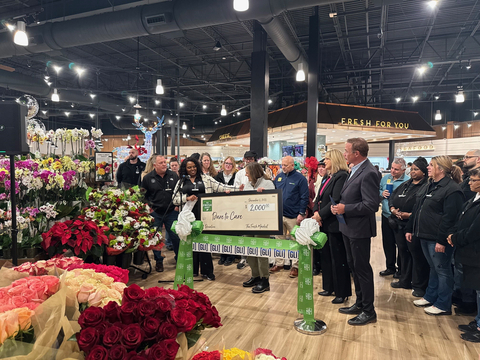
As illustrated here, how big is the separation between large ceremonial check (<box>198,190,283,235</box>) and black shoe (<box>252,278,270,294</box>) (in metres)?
→ 0.89

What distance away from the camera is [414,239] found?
137 inches

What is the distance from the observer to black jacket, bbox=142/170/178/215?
177 inches

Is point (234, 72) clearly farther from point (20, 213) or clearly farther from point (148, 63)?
point (20, 213)

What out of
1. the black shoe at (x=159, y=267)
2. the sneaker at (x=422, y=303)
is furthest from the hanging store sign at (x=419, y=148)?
the black shoe at (x=159, y=267)

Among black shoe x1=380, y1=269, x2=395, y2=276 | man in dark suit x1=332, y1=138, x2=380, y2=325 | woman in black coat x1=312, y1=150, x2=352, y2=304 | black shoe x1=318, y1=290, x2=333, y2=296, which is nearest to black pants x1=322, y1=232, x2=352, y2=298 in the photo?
woman in black coat x1=312, y1=150, x2=352, y2=304

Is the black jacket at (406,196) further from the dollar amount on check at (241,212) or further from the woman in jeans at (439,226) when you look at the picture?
the dollar amount on check at (241,212)

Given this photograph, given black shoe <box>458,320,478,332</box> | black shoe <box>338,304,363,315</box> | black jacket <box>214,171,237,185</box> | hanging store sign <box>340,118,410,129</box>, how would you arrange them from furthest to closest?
hanging store sign <box>340,118,410,129</box>
black jacket <box>214,171,237,185</box>
black shoe <box>338,304,363,315</box>
black shoe <box>458,320,478,332</box>

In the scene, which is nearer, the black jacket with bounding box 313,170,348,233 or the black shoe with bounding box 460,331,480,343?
the black shoe with bounding box 460,331,480,343

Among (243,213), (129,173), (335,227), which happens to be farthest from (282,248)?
(129,173)

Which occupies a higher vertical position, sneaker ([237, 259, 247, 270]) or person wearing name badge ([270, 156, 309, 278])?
person wearing name badge ([270, 156, 309, 278])

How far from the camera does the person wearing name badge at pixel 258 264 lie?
12.3 ft

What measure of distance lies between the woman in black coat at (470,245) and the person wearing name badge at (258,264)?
185 centimetres

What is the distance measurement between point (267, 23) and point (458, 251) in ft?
17.3

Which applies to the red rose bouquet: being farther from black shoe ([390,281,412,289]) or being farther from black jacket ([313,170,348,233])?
black shoe ([390,281,412,289])
